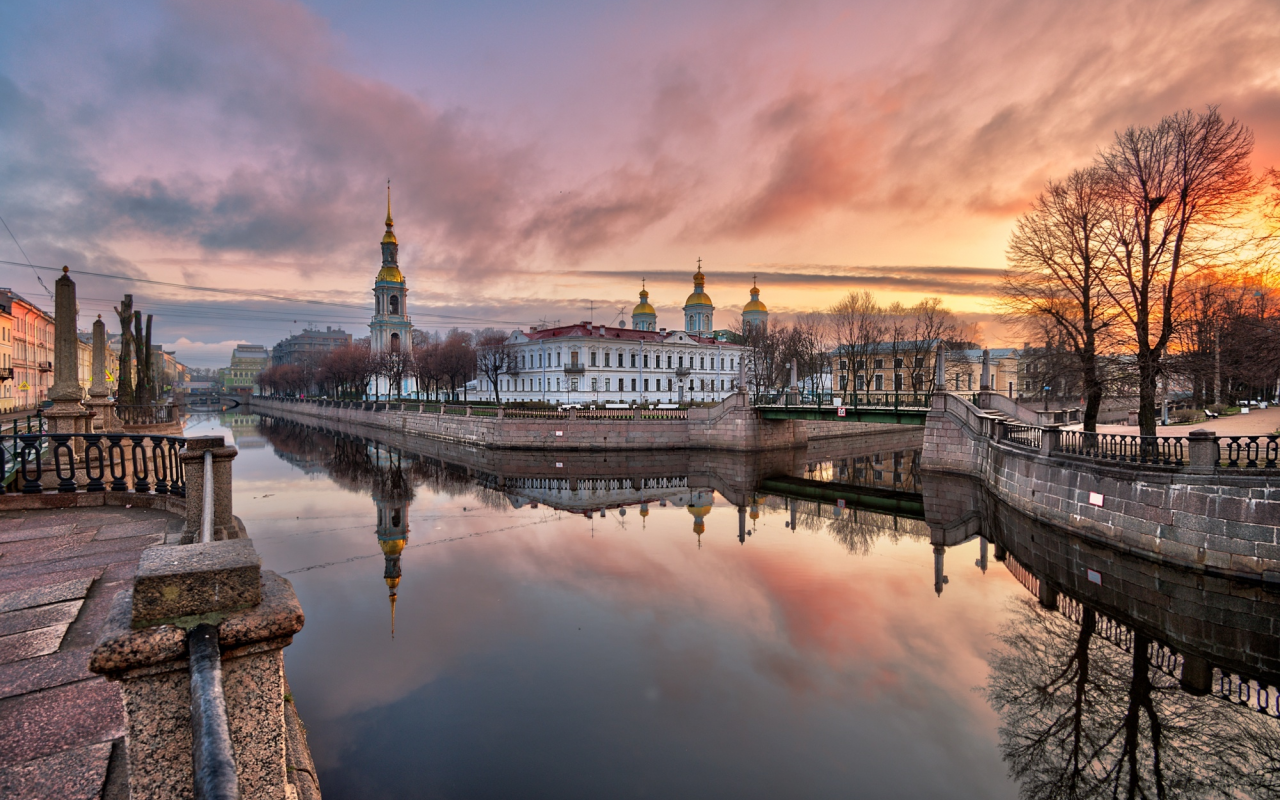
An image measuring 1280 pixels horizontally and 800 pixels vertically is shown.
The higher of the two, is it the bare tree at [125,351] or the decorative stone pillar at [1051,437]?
the bare tree at [125,351]

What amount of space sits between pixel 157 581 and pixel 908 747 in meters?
8.82

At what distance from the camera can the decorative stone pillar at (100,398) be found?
2092 cm

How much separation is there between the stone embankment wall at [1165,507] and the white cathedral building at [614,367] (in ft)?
150

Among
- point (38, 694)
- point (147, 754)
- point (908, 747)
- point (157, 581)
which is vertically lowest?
point (908, 747)

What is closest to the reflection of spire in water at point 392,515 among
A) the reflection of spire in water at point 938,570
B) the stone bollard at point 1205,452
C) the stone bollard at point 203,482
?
the stone bollard at point 203,482

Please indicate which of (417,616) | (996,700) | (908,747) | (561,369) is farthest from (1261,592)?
(561,369)

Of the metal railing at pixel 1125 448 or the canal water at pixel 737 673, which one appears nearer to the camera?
the canal water at pixel 737 673

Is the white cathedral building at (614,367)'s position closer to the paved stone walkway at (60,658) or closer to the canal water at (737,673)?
the canal water at (737,673)

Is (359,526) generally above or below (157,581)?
below

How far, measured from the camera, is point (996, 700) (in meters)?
9.40

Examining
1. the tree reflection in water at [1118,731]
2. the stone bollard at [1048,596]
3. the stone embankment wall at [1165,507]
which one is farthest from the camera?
the stone bollard at [1048,596]

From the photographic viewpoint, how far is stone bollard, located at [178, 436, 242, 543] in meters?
7.60

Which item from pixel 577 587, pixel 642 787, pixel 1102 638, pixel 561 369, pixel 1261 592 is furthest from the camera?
pixel 561 369

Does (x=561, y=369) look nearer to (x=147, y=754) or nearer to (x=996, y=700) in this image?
(x=996, y=700)
